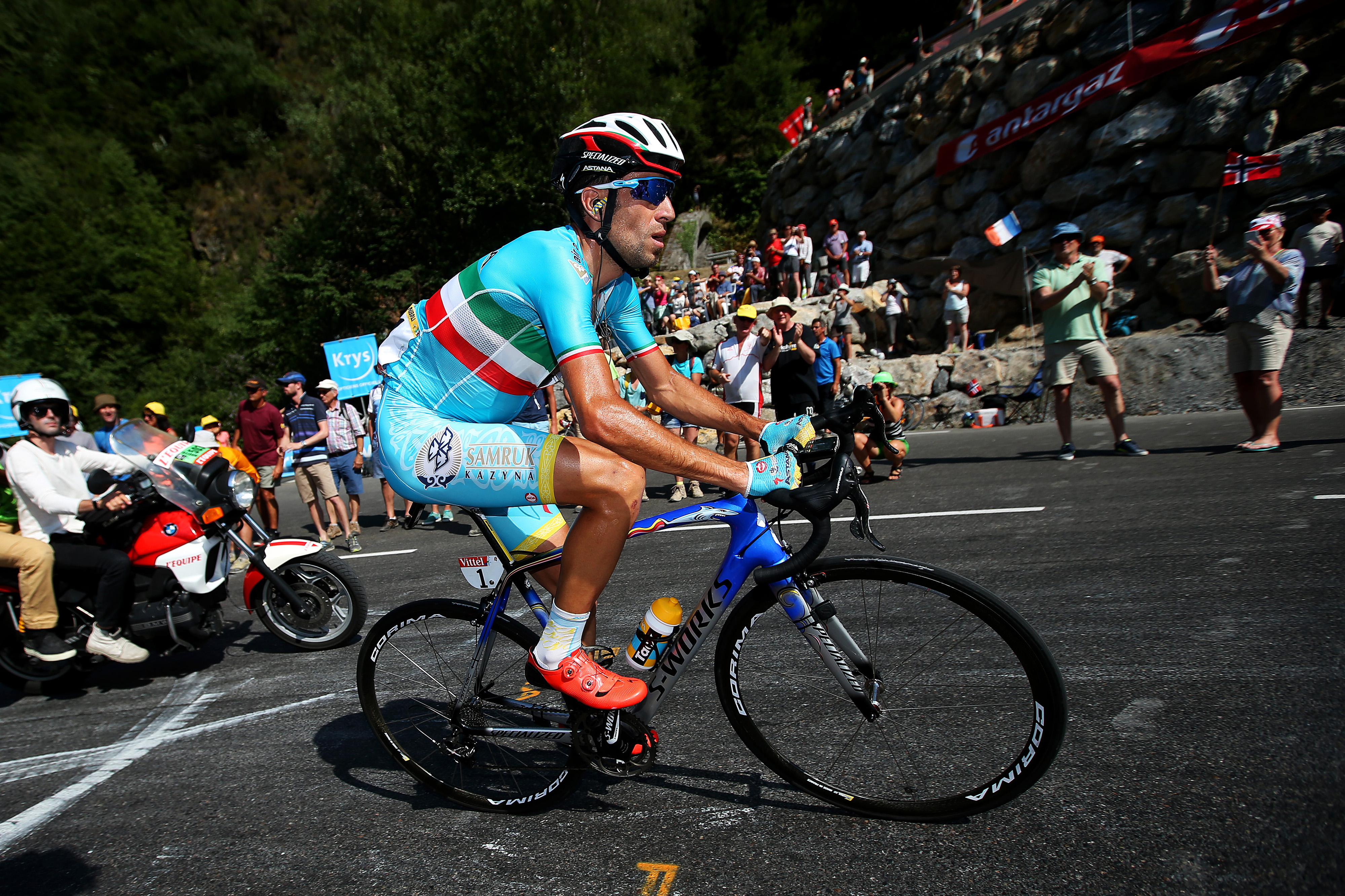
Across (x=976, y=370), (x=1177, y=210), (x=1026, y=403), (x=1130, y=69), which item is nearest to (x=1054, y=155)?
(x=1130, y=69)

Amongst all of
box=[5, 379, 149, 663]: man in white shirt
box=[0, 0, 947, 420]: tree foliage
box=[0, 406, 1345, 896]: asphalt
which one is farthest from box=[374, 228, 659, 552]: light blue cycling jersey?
box=[0, 0, 947, 420]: tree foliage

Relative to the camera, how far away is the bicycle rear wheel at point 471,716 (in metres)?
2.70

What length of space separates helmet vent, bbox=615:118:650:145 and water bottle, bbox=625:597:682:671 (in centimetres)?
153

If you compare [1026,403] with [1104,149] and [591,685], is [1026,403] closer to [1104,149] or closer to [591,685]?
[1104,149]

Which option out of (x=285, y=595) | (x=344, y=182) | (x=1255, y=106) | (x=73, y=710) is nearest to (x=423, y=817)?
(x=285, y=595)

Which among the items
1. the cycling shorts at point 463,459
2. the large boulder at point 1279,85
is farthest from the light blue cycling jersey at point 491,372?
the large boulder at point 1279,85

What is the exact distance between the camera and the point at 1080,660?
3.27m

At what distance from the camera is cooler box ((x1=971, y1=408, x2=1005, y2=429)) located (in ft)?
39.9

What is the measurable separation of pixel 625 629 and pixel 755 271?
20.0 meters

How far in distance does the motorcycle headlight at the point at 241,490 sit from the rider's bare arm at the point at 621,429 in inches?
151

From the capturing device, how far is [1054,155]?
17438mm

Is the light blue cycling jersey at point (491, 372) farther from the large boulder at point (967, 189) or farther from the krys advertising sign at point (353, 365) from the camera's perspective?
the large boulder at point (967, 189)

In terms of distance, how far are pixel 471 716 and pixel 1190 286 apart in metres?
16.0

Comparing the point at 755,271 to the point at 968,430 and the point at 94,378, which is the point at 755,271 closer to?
the point at 968,430
